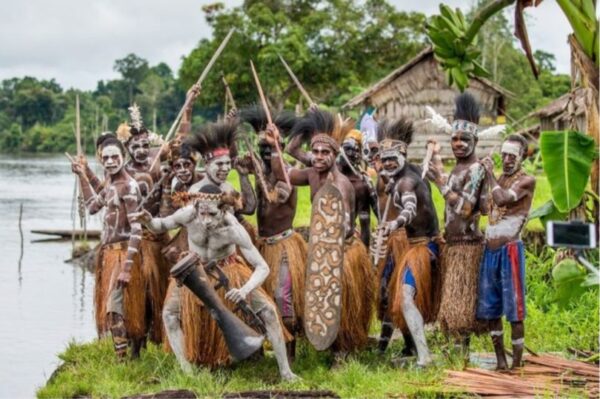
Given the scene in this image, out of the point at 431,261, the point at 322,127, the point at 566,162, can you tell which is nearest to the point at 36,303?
the point at 322,127

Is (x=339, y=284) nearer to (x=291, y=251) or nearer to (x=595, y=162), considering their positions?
(x=291, y=251)

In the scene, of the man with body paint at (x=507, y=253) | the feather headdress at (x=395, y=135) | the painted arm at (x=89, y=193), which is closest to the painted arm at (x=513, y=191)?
the man with body paint at (x=507, y=253)

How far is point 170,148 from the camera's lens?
8219mm

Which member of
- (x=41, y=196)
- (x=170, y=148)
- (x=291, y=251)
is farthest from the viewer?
(x=41, y=196)

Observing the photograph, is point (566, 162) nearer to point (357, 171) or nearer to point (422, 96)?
point (357, 171)

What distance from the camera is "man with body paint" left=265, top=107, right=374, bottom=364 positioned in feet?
24.8

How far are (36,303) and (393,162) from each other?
828cm

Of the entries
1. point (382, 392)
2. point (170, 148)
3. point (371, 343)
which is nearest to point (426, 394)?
point (382, 392)

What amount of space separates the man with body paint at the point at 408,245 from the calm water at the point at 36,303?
302 cm

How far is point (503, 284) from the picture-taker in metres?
7.09

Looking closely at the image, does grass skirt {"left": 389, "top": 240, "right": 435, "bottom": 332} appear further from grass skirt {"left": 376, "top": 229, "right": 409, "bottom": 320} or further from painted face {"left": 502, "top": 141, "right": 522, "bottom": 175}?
painted face {"left": 502, "top": 141, "right": 522, "bottom": 175}

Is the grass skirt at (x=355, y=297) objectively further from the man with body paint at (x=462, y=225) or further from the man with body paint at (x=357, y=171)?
the man with body paint at (x=462, y=225)

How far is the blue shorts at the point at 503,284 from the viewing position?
705cm

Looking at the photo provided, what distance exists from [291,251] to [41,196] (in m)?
29.4
